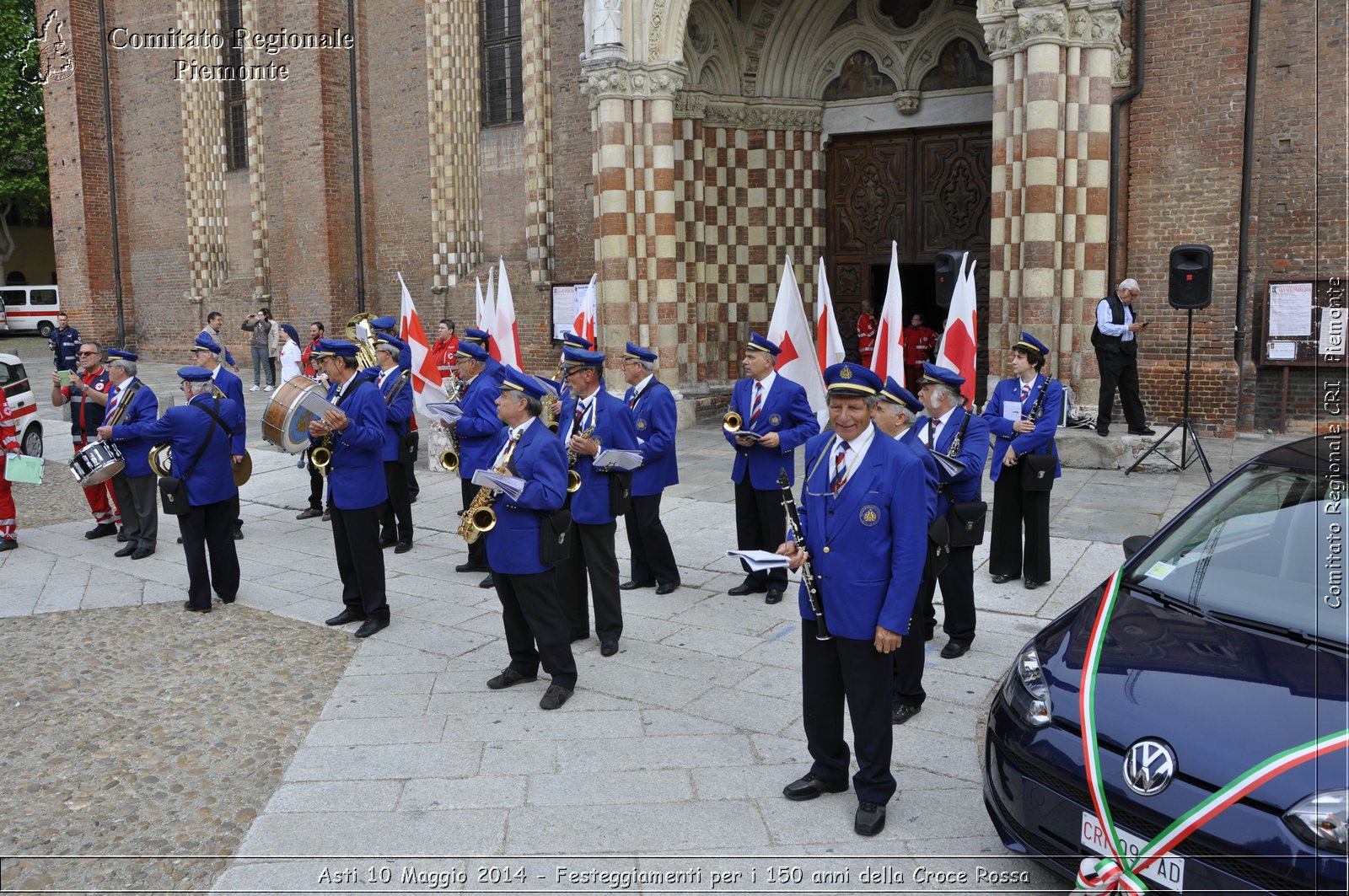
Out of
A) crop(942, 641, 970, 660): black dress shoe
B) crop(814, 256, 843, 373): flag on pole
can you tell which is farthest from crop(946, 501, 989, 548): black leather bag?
crop(814, 256, 843, 373): flag on pole

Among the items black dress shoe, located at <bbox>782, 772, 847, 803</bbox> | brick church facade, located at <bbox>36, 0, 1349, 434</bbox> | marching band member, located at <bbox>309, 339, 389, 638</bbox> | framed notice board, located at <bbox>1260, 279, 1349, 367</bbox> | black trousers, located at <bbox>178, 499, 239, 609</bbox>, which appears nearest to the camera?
black dress shoe, located at <bbox>782, 772, 847, 803</bbox>

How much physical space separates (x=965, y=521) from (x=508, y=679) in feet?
9.72

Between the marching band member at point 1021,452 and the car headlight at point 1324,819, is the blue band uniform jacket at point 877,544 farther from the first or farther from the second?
the marching band member at point 1021,452

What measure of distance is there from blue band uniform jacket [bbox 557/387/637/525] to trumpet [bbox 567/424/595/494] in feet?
0.10

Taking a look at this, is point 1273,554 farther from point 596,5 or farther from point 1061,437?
point 596,5

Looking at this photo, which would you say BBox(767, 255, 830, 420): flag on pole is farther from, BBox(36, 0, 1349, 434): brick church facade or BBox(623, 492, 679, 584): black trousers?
BBox(36, 0, 1349, 434): brick church facade

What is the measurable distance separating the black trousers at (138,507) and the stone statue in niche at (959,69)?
1302 cm

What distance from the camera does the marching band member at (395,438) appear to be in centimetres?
979

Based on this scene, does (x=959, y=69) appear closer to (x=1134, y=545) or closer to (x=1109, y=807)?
(x=1134, y=545)

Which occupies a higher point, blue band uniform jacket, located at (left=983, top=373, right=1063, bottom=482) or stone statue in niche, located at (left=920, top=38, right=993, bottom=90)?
stone statue in niche, located at (left=920, top=38, right=993, bottom=90)

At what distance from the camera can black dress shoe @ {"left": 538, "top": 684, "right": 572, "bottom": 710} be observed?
6133 millimetres

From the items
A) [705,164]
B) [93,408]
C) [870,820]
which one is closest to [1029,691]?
[870,820]

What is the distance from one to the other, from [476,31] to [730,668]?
17.2 m

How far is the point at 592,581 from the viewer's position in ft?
23.3
